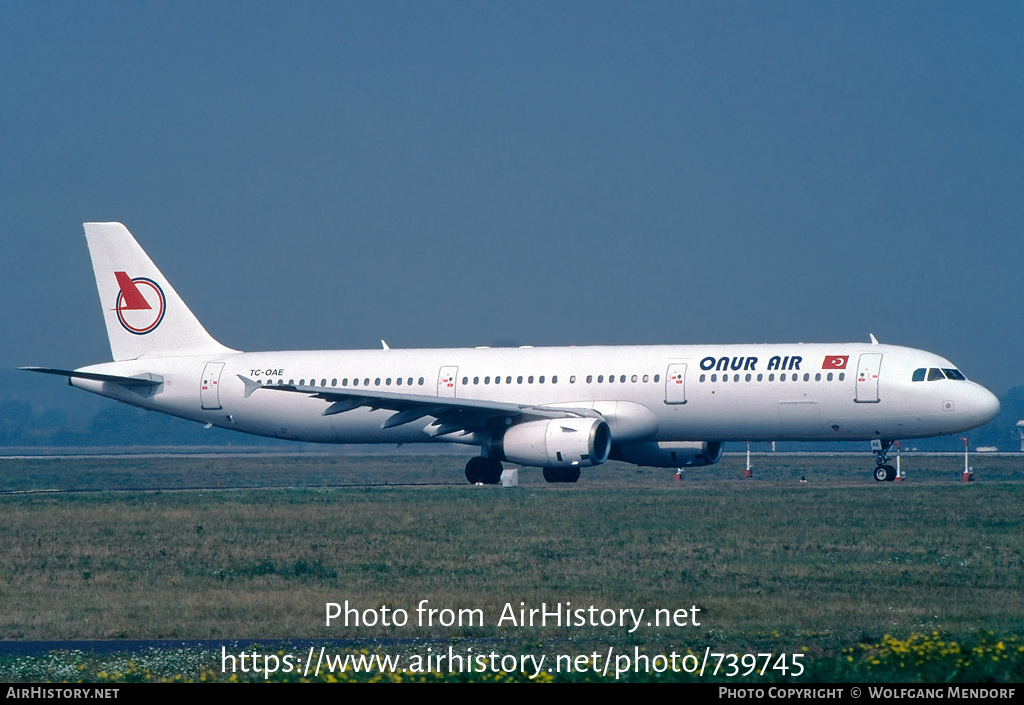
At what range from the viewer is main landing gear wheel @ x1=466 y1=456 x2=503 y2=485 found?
39.7 metres

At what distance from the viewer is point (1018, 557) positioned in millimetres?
20500

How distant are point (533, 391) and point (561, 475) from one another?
9.06 ft

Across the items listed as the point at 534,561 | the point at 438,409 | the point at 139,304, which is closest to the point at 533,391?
the point at 438,409

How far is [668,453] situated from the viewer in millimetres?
39406

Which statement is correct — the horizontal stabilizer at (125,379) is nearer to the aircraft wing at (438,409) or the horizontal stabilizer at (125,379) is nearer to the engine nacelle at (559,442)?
the aircraft wing at (438,409)

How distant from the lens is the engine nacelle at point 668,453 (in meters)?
39.2

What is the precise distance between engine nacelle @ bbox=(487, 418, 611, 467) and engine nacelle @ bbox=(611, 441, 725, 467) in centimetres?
346

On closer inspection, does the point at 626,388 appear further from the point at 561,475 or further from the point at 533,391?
the point at 561,475

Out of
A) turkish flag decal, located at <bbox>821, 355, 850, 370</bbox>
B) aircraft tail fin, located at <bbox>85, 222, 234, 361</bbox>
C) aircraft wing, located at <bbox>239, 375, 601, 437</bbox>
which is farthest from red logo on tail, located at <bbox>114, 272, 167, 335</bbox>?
turkish flag decal, located at <bbox>821, 355, 850, 370</bbox>

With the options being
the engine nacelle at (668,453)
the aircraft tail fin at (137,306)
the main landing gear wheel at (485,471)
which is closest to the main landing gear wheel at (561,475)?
the engine nacelle at (668,453)

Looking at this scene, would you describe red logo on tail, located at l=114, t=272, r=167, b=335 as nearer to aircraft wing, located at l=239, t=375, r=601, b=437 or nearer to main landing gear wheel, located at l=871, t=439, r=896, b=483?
aircraft wing, located at l=239, t=375, r=601, b=437

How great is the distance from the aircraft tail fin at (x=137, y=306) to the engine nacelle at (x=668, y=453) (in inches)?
537

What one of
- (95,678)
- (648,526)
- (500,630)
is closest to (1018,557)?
(648,526)
